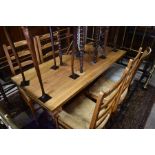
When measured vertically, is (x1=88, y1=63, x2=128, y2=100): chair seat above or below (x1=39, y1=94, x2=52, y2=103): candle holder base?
below

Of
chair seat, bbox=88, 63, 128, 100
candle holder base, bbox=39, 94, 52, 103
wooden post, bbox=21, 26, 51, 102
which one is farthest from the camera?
chair seat, bbox=88, 63, 128, 100

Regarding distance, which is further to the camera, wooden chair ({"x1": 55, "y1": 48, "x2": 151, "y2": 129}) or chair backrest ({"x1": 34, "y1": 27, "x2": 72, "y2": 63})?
chair backrest ({"x1": 34, "y1": 27, "x2": 72, "y2": 63})

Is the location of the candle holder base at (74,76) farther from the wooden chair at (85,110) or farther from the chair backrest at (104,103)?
the chair backrest at (104,103)

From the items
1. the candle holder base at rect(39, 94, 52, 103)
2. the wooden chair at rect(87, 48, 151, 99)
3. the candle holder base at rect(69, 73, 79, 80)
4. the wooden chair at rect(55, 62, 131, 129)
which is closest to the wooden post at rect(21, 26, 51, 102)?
the candle holder base at rect(39, 94, 52, 103)

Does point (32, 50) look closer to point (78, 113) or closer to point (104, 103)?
point (104, 103)

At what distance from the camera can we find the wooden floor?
3.49 feet

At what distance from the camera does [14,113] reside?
5.33ft

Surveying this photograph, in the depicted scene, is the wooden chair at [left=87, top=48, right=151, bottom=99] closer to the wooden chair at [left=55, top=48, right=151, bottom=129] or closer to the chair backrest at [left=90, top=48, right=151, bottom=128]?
the wooden chair at [left=55, top=48, right=151, bottom=129]

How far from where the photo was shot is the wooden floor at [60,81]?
106cm

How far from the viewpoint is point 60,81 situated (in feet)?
4.05

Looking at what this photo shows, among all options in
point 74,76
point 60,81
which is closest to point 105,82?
point 74,76

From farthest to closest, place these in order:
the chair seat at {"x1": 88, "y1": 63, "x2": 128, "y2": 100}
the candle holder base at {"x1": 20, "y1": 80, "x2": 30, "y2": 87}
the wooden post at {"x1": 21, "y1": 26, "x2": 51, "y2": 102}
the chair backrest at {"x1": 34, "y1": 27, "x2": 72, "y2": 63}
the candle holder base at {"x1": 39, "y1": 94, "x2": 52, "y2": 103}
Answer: the chair backrest at {"x1": 34, "y1": 27, "x2": 72, "y2": 63}, the chair seat at {"x1": 88, "y1": 63, "x2": 128, "y2": 100}, the candle holder base at {"x1": 20, "y1": 80, "x2": 30, "y2": 87}, the candle holder base at {"x1": 39, "y1": 94, "x2": 52, "y2": 103}, the wooden post at {"x1": 21, "y1": 26, "x2": 51, "y2": 102}
